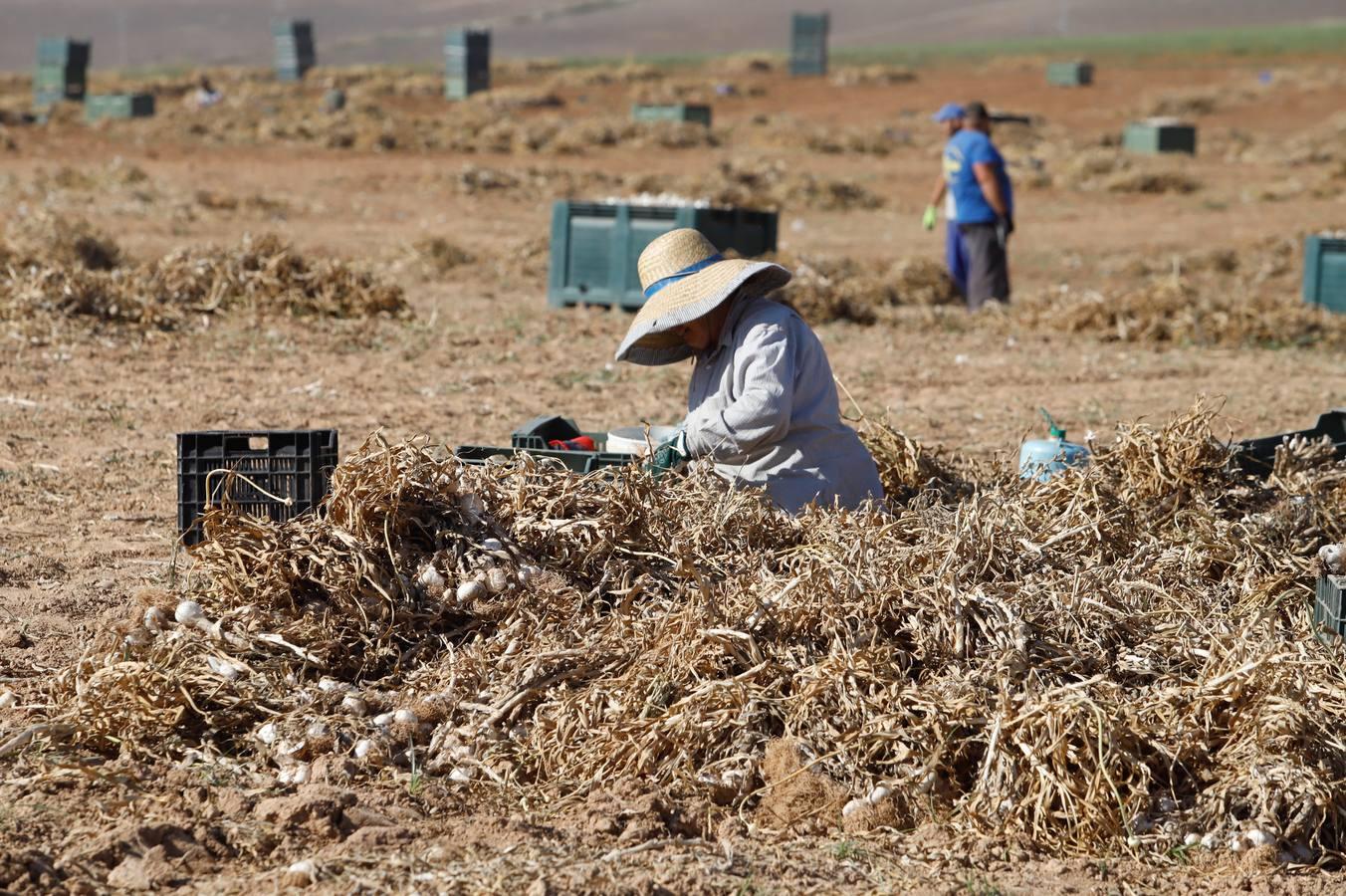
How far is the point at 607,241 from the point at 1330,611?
780cm

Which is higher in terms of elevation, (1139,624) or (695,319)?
(695,319)

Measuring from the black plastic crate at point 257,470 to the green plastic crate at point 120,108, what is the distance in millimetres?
25883

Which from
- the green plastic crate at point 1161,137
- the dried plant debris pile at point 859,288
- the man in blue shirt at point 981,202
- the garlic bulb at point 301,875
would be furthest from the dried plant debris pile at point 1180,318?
the green plastic crate at point 1161,137

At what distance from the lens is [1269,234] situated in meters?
15.7

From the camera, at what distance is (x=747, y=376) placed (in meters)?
4.73

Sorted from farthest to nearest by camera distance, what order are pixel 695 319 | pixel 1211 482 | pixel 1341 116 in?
pixel 1341 116, pixel 1211 482, pixel 695 319

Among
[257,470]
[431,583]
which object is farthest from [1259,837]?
[257,470]

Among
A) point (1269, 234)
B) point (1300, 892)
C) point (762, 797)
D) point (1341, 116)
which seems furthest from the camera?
point (1341, 116)

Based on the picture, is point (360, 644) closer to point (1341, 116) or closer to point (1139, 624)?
point (1139, 624)

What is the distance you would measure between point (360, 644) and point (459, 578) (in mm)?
304

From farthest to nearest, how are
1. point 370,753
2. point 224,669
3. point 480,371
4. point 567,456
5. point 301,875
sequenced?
point 480,371, point 567,456, point 224,669, point 370,753, point 301,875

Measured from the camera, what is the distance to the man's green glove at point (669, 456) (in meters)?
4.74

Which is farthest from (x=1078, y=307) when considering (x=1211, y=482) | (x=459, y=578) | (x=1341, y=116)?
(x=1341, y=116)

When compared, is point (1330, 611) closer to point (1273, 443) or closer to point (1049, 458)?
point (1049, 458)
